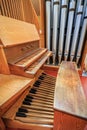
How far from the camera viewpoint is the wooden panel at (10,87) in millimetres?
772

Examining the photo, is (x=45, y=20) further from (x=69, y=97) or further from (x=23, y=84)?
(x=69, y=97)

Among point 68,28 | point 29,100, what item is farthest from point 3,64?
point 68,28

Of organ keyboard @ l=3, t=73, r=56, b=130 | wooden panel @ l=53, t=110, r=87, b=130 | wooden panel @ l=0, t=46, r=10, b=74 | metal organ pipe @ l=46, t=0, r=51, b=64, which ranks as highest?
metal organ pipe @ l=46, t=0, r=51, b=64

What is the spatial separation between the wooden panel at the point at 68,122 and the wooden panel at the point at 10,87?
41cm

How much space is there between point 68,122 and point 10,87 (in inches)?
23.6

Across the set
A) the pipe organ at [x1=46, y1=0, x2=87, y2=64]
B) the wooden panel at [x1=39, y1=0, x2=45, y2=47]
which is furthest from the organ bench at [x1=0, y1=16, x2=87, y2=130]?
the pipe organ at [x1=46, y1=0, x2=87, y2=64]

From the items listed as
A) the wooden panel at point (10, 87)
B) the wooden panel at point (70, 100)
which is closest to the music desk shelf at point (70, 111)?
the wooden panel at point (70, 100)

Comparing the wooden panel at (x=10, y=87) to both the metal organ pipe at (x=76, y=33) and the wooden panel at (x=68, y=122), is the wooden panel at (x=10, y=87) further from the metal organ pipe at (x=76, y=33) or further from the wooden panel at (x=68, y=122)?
the metal organ pipe at (x=76, y=33)

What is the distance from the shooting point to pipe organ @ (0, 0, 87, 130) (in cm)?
72

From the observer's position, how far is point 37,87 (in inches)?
55.6

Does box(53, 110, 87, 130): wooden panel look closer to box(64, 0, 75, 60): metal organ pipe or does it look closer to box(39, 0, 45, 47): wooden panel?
box(64, 0, 75, 60): metal organ pipe

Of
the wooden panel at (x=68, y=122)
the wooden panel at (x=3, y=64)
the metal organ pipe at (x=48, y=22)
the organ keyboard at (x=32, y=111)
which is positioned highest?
the metal organ pipe at (x=48, y=22)

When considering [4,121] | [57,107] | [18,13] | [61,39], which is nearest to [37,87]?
[4,121]

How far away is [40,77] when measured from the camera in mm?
1677
